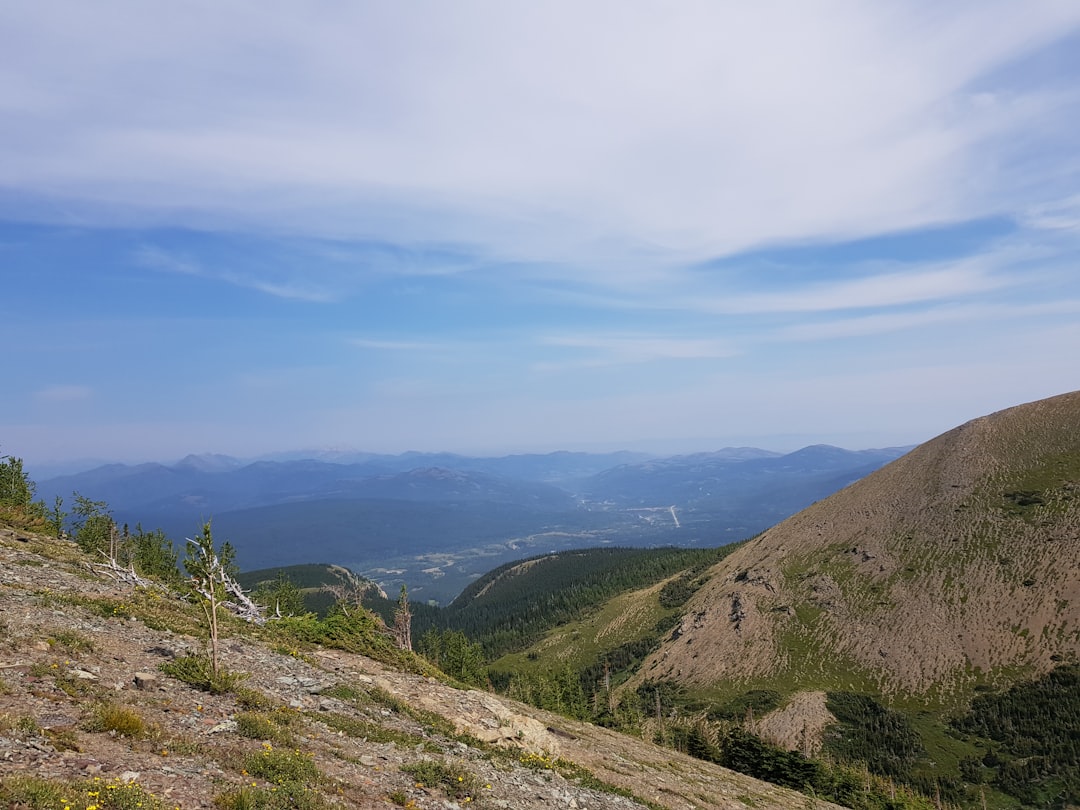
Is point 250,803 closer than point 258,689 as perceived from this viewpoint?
Yes

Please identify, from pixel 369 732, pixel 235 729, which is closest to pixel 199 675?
pixel 235 729

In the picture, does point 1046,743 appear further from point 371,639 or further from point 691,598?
point 371,639

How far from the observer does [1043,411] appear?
152m

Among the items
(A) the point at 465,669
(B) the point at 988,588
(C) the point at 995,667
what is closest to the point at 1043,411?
(B) the point at 988,588

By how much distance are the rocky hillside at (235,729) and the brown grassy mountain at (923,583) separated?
103116 millimetres

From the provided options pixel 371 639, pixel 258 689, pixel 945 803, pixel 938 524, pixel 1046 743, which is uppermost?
pixel 258 689

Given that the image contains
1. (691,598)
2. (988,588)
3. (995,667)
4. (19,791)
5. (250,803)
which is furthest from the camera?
(691,598)

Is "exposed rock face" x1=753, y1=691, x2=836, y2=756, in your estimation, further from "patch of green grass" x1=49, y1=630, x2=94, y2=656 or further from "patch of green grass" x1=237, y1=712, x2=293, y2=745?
"patch of green grass" x1=49, y1=630, x2=94, y2=656

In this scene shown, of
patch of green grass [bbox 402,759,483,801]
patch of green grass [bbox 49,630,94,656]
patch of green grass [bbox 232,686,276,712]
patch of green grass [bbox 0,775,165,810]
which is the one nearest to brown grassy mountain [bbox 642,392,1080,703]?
patch of green grass [bbox 402,759,483,801]

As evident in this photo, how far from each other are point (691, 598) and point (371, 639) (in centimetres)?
15870

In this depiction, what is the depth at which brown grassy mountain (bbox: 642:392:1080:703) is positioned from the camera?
108 metres

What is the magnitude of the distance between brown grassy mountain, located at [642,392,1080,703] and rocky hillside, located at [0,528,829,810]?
103116mm

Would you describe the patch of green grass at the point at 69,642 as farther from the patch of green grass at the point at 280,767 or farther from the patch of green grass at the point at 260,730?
the patch of green grass at the point at 280,767

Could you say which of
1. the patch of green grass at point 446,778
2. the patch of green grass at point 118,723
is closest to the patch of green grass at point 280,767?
the patch of green grass at point 118,723
